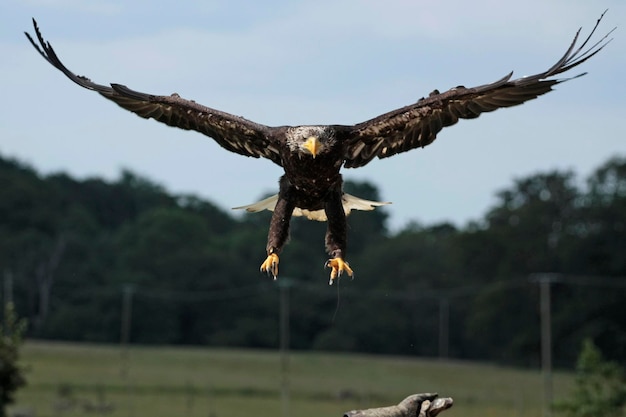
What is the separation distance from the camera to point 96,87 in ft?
36.0

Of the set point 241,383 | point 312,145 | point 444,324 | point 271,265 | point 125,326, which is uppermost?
point 444,324

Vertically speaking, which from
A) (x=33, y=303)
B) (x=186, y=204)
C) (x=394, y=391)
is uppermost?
(x=186, y=204)

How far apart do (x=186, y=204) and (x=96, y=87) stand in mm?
72586

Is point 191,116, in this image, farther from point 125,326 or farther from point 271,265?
point 125,326

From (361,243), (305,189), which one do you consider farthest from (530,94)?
(361,243)

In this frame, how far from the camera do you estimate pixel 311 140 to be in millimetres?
9797

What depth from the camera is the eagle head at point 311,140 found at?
9.80 m

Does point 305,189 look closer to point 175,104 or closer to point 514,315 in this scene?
point 175,104

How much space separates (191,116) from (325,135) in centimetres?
157

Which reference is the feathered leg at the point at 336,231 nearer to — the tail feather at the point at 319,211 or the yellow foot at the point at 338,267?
the yellow foot at the point at 338,267

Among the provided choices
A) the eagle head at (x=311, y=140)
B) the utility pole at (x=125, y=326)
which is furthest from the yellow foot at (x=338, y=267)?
the utility pole at (x=125, y=326)

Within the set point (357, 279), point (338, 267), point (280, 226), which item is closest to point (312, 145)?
point (280, 226)

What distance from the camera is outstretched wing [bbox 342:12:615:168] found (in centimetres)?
1020

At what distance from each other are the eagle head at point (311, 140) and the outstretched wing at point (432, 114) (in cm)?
26
